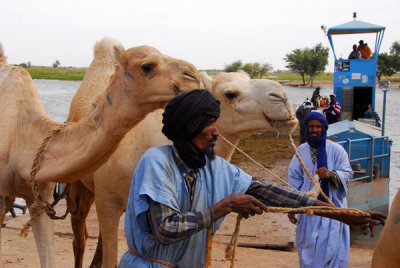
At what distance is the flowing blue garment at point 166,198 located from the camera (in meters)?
2.31

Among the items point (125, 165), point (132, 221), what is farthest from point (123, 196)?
point (132, 221)

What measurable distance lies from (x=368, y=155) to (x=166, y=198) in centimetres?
765

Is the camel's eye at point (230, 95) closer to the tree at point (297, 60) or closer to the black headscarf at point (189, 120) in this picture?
the black headscarf at point (189, 120)

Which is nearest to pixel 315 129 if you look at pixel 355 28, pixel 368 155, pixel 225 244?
pixel 225 244

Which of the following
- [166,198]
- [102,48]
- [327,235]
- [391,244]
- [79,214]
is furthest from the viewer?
[79,214]

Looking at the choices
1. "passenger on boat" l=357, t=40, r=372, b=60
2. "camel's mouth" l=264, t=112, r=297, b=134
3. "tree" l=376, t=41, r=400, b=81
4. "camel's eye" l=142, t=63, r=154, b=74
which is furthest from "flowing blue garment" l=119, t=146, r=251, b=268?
"tree" l=376, t=41, r=400, b=81

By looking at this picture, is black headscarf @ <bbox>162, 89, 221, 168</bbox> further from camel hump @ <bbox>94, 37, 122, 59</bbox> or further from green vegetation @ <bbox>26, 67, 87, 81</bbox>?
green vegetation @ <bbox>26, 67, 87, 81</bbox>

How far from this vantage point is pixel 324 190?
4.73 meters

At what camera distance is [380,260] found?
6.47 feet

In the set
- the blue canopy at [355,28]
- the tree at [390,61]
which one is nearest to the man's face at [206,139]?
the blue canopy at [355,28]

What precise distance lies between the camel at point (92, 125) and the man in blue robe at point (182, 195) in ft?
4.32

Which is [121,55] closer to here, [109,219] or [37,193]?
[37,193]

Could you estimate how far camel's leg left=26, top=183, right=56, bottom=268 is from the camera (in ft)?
15.1

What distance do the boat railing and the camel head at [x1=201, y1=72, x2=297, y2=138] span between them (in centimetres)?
458
